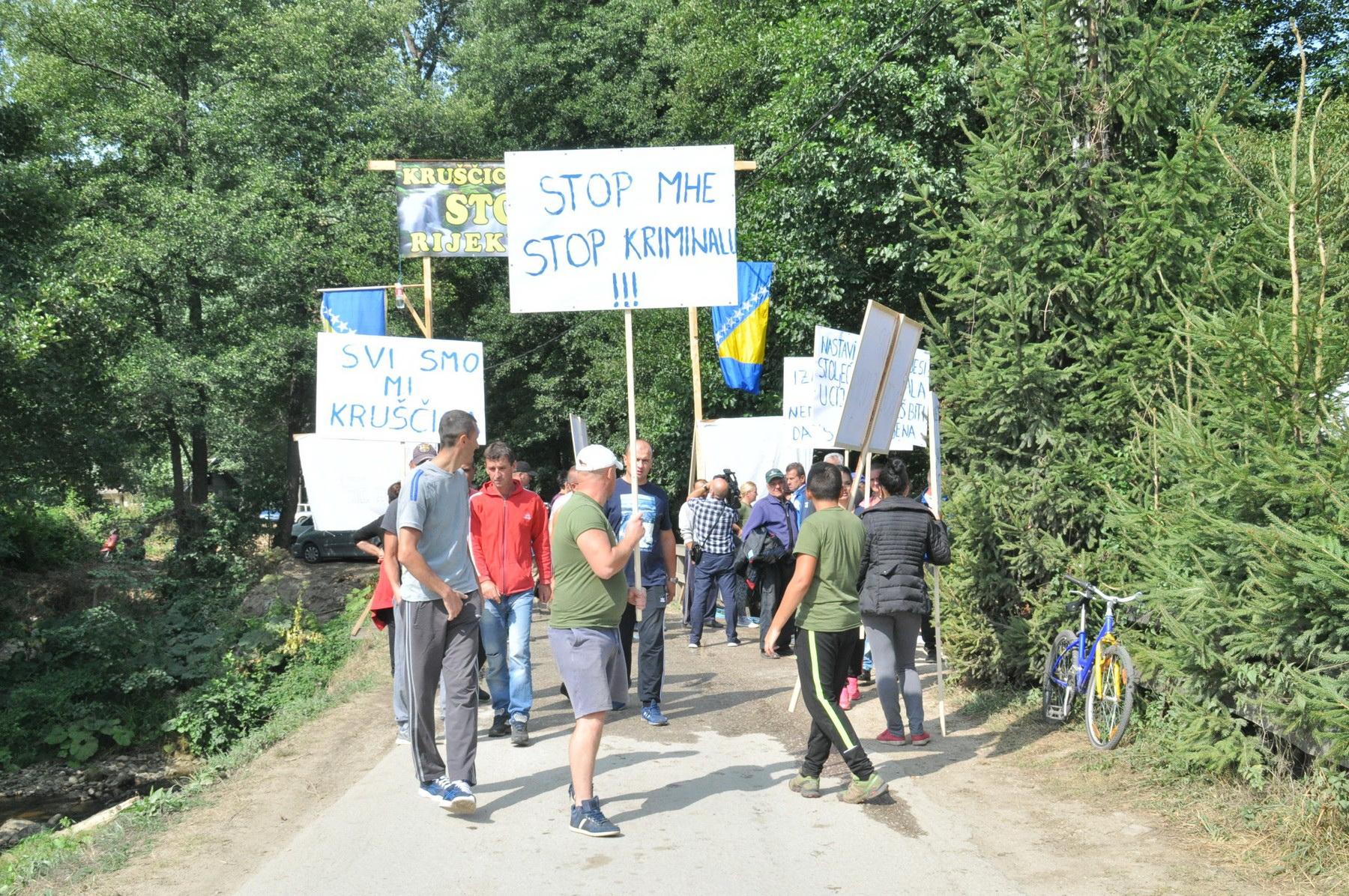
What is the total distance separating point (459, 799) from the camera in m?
6.56

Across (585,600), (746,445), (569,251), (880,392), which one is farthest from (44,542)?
(585,600)

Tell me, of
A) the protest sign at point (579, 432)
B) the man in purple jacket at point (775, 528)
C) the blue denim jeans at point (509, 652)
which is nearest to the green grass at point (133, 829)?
the blue denim jeans at point (509, 652)

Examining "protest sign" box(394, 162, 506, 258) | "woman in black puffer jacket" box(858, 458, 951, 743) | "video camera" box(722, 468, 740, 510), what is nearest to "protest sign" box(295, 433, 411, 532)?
"video camera" box(722, 468, 740, 510)

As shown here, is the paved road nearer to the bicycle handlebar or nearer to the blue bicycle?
the blue bicycle

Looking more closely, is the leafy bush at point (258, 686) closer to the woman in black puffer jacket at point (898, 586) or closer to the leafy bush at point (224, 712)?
the leafy bush at point (224, 712)

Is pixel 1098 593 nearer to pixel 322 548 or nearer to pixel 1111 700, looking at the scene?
pixel 1111 700

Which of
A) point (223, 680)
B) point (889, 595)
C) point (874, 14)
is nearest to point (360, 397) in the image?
point (223, 680)

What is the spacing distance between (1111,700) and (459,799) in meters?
3.92

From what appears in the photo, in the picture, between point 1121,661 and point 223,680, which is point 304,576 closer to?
point 223,680

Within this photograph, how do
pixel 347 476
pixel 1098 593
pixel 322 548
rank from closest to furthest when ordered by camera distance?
pixel 1098 593
pixel 347 476
pixel 322 548

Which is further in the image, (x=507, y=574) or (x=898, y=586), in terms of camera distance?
(x=507, y=574)

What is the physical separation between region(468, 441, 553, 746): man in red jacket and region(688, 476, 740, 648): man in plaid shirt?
5009mm

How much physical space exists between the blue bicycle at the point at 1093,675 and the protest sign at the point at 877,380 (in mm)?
1625

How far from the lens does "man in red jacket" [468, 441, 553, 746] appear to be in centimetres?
872
